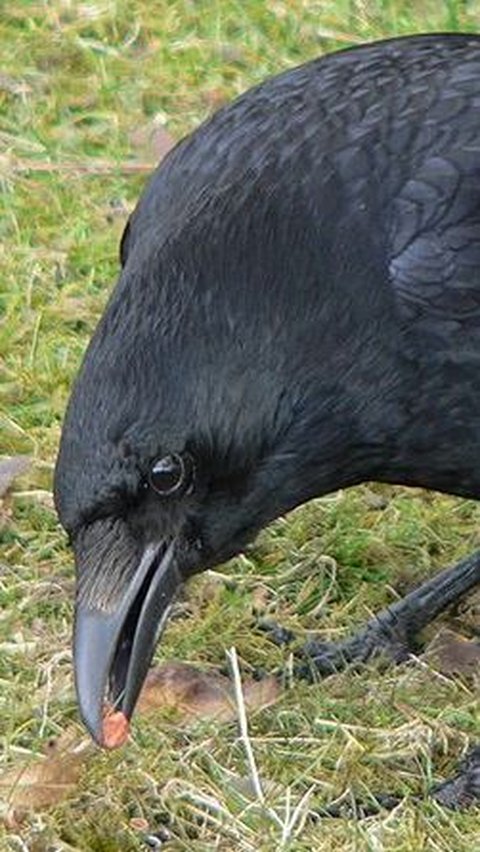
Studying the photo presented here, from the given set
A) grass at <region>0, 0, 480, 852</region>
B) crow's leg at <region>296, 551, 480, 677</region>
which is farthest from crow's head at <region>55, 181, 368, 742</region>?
crow's leg at <region>296, 551, 480, 677</region>

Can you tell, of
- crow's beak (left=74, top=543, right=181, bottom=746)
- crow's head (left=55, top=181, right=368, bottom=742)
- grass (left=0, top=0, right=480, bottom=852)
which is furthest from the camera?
grass (left=0, top=0, right=480, bottom=852)

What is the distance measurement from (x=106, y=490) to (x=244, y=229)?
1.96ft

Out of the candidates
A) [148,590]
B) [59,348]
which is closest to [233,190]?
[148,590]

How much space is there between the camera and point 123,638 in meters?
4.99

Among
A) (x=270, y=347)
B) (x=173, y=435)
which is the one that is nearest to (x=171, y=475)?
(x=173, y=435)

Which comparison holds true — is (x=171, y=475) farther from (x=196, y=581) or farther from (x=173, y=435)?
(x=196, y=581)

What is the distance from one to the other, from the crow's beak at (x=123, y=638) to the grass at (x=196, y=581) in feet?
1.41

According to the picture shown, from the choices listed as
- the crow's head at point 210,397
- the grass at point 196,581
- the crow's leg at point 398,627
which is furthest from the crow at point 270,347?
the crow's leg at point 398,627

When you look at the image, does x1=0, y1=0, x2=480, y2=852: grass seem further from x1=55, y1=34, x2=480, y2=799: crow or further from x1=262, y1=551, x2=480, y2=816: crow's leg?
x1=55, y1=34, x2=480, y2=799: crow

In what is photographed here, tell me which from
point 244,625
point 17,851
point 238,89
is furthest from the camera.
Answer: point 238,89

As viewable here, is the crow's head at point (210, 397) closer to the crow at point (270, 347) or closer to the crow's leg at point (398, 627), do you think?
the crow at point (270, 347)

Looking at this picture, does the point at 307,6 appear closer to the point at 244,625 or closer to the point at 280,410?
the point at 244,625

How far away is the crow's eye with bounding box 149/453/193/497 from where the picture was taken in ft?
15.8

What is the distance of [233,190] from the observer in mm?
5098
